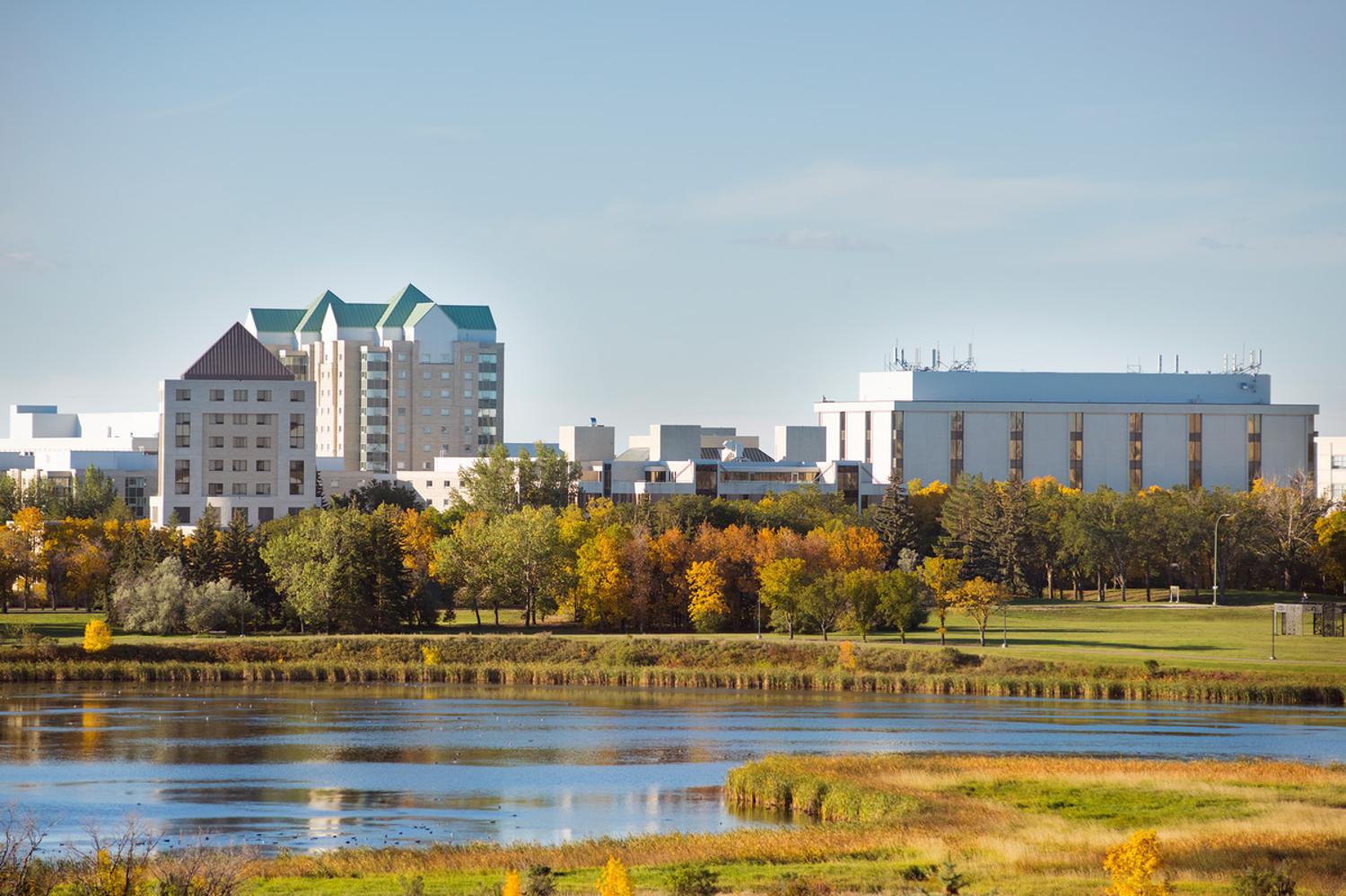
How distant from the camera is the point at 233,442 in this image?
15850 cm

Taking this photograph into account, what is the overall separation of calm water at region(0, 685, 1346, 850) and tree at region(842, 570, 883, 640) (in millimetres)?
18719

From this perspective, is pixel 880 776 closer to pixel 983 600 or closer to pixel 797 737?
pixel 797 737

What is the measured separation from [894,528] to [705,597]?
32145 millimetres

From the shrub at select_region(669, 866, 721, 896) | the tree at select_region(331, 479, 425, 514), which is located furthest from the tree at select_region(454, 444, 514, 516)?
the shrub at select_region(669, 866, 721, 896)

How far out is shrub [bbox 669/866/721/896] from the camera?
37.1 meters

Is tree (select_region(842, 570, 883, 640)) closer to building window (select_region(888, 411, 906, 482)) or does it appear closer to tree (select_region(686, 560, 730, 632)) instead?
tree (select_region(686, 560, 730, 632))

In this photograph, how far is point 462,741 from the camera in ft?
240

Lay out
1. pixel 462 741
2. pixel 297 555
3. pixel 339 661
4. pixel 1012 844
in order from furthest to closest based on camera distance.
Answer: pixel 297 555
pixel 339 661
pixel 462 741
pixel 1012 844

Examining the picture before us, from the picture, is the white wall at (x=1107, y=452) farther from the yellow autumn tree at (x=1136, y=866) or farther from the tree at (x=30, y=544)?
the yellow autumn tree at (x=1136, y=866)

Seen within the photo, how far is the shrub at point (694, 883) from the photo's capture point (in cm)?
3706

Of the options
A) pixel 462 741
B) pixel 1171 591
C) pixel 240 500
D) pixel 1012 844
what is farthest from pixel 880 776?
pixel 240 500

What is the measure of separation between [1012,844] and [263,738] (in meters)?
37.8

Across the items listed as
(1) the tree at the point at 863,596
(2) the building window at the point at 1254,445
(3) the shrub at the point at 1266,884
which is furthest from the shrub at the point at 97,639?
(2) the building window at the point at 1254,445

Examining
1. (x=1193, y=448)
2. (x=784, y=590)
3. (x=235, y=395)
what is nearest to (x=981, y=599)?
(x=784, y=590)
